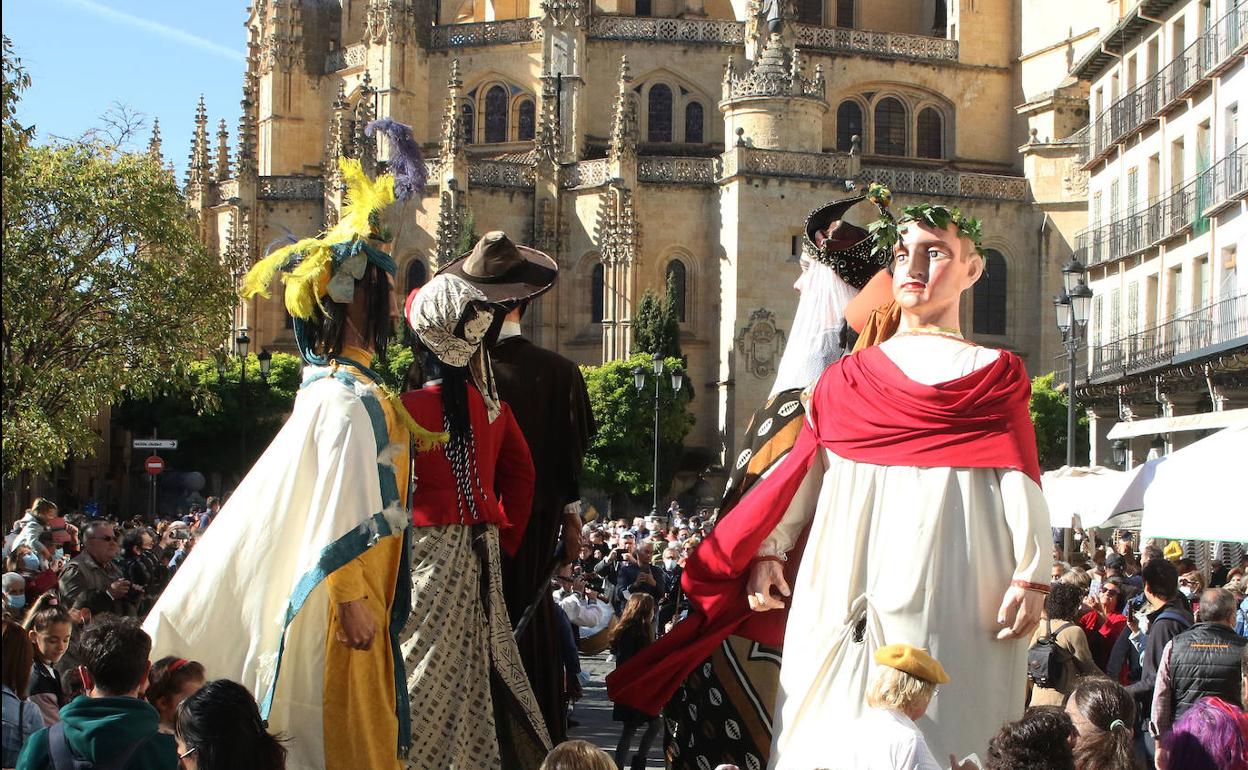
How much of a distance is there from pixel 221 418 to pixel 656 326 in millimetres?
12438

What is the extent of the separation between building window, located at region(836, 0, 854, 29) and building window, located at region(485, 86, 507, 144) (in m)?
12.2

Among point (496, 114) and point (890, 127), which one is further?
point (890, 127)

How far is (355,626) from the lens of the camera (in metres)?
5.48

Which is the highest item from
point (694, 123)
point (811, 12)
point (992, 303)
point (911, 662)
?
point (811, 12)

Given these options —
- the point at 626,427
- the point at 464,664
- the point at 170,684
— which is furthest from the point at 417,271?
the point at 170,684

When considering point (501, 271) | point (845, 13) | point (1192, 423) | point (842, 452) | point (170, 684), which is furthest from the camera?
point (845, 13)

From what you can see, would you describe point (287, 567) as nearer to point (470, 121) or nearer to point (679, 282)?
point (679, 282)

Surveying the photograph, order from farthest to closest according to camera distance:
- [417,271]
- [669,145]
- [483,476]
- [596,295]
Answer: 1. [669,145]
2. [596,295]
3. [417,271]
4. [483,476]

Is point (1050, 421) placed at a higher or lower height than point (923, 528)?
lower

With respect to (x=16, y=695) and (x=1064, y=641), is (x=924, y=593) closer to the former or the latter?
(x=1064, y=641)

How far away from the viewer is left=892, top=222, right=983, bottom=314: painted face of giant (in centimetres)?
603

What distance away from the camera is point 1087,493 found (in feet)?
42.0

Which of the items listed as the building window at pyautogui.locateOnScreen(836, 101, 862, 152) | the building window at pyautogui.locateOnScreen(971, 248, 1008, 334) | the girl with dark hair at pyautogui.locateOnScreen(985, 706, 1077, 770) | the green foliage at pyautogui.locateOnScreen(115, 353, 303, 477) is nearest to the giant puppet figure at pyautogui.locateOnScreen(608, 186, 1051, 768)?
the girl with dark hair at pyautogui.locateOnScreen(985, 706, 1077, 770)

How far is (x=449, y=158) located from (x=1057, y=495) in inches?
1534
